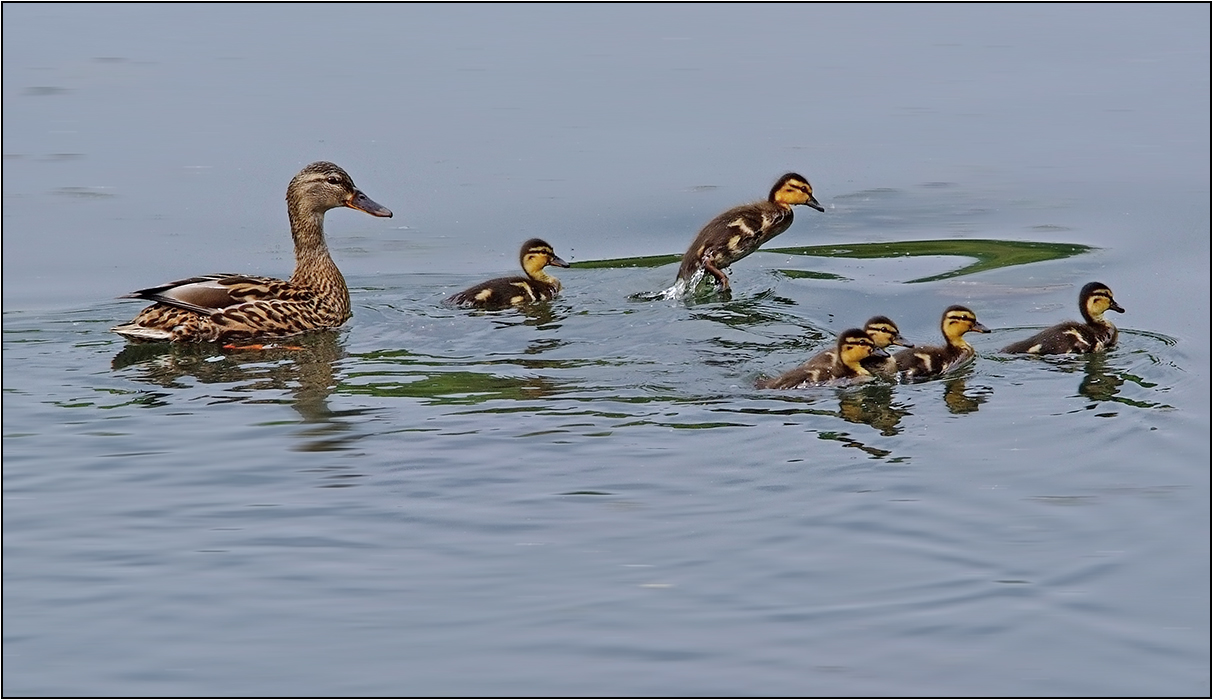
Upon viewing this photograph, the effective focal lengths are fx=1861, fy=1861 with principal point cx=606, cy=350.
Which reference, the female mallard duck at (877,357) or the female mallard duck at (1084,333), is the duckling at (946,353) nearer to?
the female mallard duck at (877,357)

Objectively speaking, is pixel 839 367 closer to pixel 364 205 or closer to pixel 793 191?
pixel 793 191

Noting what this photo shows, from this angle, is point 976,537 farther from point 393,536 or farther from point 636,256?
point 636,256

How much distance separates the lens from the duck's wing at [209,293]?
25.5 feet

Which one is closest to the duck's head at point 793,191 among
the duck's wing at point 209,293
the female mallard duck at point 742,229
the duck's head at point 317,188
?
the female mallard duck at point 742,229

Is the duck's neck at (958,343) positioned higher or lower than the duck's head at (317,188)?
lower

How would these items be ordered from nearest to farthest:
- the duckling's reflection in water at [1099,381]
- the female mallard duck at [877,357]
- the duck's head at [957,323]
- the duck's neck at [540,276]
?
the duckling's reflection in water at [1099,381] < the female mallard duck at [877,357] < the duck's head at [957,323] < the duck's neck at [540,276]

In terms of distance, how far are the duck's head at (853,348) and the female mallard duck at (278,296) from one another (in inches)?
93.3

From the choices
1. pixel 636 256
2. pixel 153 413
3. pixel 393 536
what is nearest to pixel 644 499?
pixel 393 536

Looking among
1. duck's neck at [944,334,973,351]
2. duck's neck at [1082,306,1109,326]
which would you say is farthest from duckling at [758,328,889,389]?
duck's neck at [1082,306,1109,326]

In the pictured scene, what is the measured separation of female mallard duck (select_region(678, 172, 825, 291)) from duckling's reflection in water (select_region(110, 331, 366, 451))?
1.83 m

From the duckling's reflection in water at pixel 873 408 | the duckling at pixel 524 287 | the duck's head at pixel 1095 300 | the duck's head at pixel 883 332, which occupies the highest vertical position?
the duckling at pixel 524 287

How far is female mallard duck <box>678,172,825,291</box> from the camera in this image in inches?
349

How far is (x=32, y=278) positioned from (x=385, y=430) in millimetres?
3174

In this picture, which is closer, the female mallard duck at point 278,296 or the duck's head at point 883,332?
the duck's head at point 883,332
